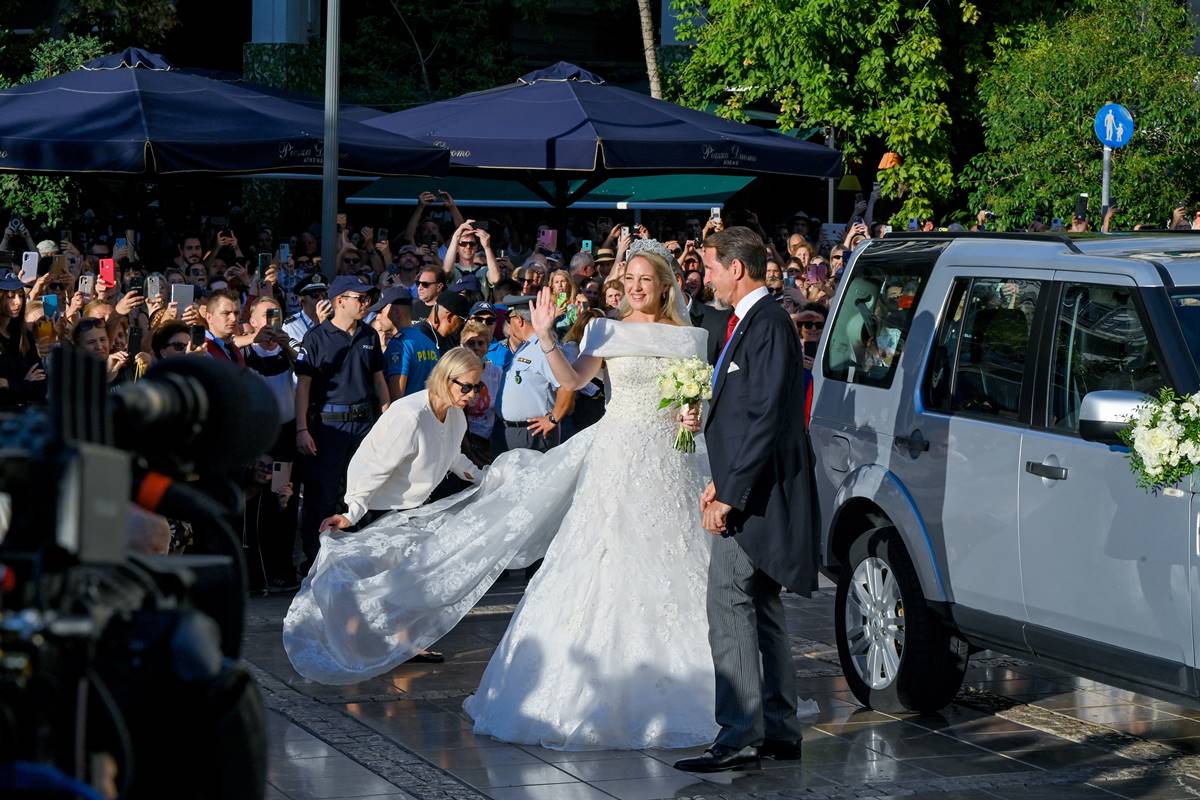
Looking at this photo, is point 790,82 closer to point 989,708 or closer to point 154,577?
point 989,708

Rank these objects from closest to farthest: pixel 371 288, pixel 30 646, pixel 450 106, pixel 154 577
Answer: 1. pixel 30 646
2. pixel 154 577
3. pixel 371 288
4. pixel 450 106

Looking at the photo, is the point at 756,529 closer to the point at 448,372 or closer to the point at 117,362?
the point at 448,372

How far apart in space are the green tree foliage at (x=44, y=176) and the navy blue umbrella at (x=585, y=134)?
4905mm

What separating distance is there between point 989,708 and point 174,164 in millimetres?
8698

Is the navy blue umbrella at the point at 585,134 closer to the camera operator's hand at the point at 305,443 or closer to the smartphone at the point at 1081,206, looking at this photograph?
the smartphone at the point at 1081,206

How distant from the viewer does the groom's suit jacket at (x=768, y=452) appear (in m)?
6.66

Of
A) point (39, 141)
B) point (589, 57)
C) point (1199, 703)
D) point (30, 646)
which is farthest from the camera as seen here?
point (589, 57)

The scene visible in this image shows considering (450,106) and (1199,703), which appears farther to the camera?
(450,106)

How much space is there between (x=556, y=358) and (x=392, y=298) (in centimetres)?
407

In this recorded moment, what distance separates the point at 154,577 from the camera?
2.35 m

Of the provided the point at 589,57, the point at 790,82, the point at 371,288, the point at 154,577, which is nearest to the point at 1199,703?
the point at 154,577

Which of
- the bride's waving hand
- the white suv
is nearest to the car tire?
the white suv

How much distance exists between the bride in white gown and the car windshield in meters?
2.09

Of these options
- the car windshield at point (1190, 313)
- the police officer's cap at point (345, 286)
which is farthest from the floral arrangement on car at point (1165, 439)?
the police officer's cap at point (345, 286)
